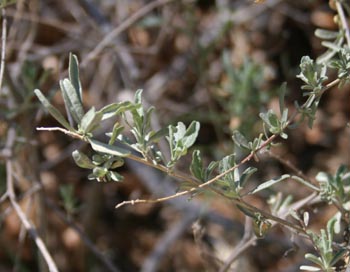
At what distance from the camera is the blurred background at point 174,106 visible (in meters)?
2.10

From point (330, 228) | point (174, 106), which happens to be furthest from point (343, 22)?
point (174, 106)

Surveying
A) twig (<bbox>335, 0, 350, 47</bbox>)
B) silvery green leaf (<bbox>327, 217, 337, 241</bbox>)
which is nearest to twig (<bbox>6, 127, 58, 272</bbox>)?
silvery green leaf (<bbox>327, 217, 337, 241</bbox>)

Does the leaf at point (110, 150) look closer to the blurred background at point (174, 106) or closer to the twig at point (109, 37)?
the twig at point (109, 37)

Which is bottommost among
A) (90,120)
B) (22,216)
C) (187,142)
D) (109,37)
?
(22,216)

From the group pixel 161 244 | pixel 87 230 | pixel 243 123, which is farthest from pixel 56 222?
pixel 243 123

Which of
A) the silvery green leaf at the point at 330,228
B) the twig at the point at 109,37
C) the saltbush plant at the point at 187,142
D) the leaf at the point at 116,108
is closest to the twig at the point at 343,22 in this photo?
the saltbush plant at the point at 187,142

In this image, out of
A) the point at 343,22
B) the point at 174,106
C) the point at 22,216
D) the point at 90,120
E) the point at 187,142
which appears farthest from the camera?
the point at 174,106

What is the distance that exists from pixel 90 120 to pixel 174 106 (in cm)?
159

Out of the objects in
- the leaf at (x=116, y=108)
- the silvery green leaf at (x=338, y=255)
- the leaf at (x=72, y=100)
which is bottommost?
the silvery green leaf at (x=338, y=255)

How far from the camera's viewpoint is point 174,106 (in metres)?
2.38

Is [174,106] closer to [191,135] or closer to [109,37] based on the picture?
[109,37]

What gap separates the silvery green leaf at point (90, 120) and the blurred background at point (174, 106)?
110 cm

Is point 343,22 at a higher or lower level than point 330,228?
higher

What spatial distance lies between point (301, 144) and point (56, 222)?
3.59 feet
